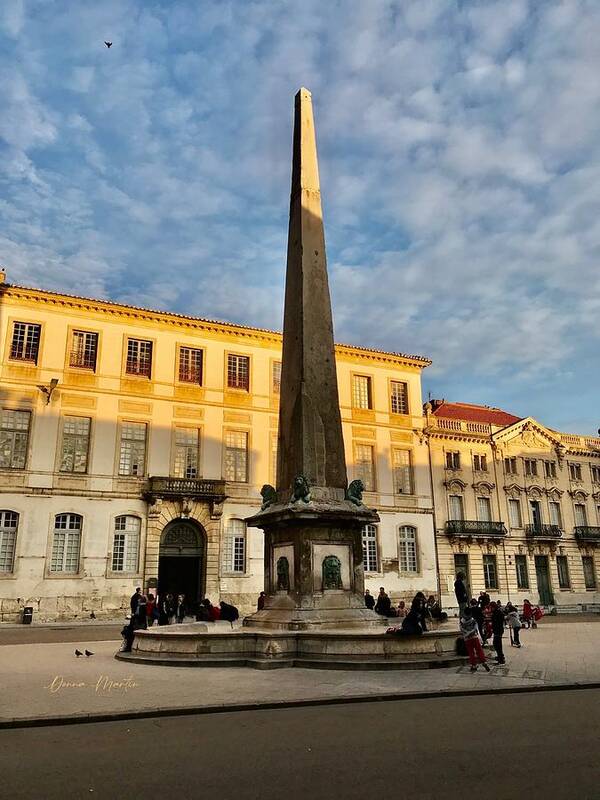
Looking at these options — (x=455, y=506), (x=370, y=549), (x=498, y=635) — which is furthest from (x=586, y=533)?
(x=498, y=635)

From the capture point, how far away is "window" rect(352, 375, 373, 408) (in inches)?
1344

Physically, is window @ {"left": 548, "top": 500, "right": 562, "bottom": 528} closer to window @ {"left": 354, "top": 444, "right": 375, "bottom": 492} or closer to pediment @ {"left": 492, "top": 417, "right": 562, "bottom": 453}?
pediment @ {"left": 492, "top": 417, "right": 562, "bottom": 453}

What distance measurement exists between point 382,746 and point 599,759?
1.56 metres

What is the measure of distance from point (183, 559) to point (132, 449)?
5.24 m

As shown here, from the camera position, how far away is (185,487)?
92.9 feet

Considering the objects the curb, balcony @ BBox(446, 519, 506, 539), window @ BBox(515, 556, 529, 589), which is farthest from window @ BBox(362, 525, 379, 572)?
the curb

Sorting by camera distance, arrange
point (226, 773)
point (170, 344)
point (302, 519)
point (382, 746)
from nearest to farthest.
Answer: point (226, 773), point (382, 746), point (302, 519), point (170, 344)

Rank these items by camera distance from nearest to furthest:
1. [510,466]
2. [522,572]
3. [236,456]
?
1. [236,456]
2. [522,572]
3. [510,466]

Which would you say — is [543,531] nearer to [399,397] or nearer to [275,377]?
[399,397]

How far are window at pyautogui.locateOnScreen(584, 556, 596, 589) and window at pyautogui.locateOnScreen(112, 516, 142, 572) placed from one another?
25.6 metres

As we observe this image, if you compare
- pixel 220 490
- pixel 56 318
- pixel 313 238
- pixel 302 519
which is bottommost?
pixel 302 519

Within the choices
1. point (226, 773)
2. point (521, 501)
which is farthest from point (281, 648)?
point (521, 501)

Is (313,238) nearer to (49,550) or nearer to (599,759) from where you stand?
(599,759)

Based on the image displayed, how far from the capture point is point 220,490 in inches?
1135
